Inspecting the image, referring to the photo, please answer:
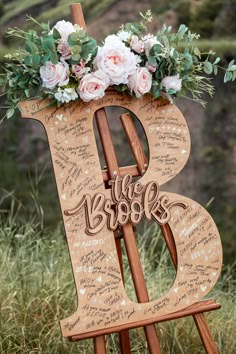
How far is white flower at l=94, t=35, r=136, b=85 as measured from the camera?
2.70 metres

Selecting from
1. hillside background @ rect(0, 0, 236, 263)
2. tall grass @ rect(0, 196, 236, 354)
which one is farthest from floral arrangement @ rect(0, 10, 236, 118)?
hillside background @ rect(0, 0, 236, 263)

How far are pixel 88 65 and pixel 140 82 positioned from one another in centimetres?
19

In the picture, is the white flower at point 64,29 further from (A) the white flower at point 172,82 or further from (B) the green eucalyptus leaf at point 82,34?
(A) the white flower at point 172,82

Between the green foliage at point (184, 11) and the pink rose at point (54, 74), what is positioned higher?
the green foliage at point (184, 11)

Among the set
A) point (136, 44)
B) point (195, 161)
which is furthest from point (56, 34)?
point (195, 161)

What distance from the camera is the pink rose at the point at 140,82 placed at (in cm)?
274

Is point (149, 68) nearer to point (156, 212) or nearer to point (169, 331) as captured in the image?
point (156, 212)

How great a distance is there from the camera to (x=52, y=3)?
5105 millimetres

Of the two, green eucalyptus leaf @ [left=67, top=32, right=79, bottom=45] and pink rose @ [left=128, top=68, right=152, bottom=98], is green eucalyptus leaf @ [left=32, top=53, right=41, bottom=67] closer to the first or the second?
green eucalyptus leaf @ [left=67, top=32, right=79, bottom=45]

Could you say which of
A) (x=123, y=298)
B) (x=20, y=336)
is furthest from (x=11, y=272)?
(x=123, y=298)

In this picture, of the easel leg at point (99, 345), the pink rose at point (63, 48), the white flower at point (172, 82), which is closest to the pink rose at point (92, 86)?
the pink rose at point (63, 48)

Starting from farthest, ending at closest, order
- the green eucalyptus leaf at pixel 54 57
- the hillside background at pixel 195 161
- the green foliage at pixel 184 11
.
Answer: the green foliage at pixel 184 11, the hillside background at pixel 195 161, the green eucalyptus leaf at pixel 54 57

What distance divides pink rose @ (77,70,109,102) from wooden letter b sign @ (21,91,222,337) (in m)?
0.06

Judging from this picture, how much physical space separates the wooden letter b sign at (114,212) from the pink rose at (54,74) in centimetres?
8
